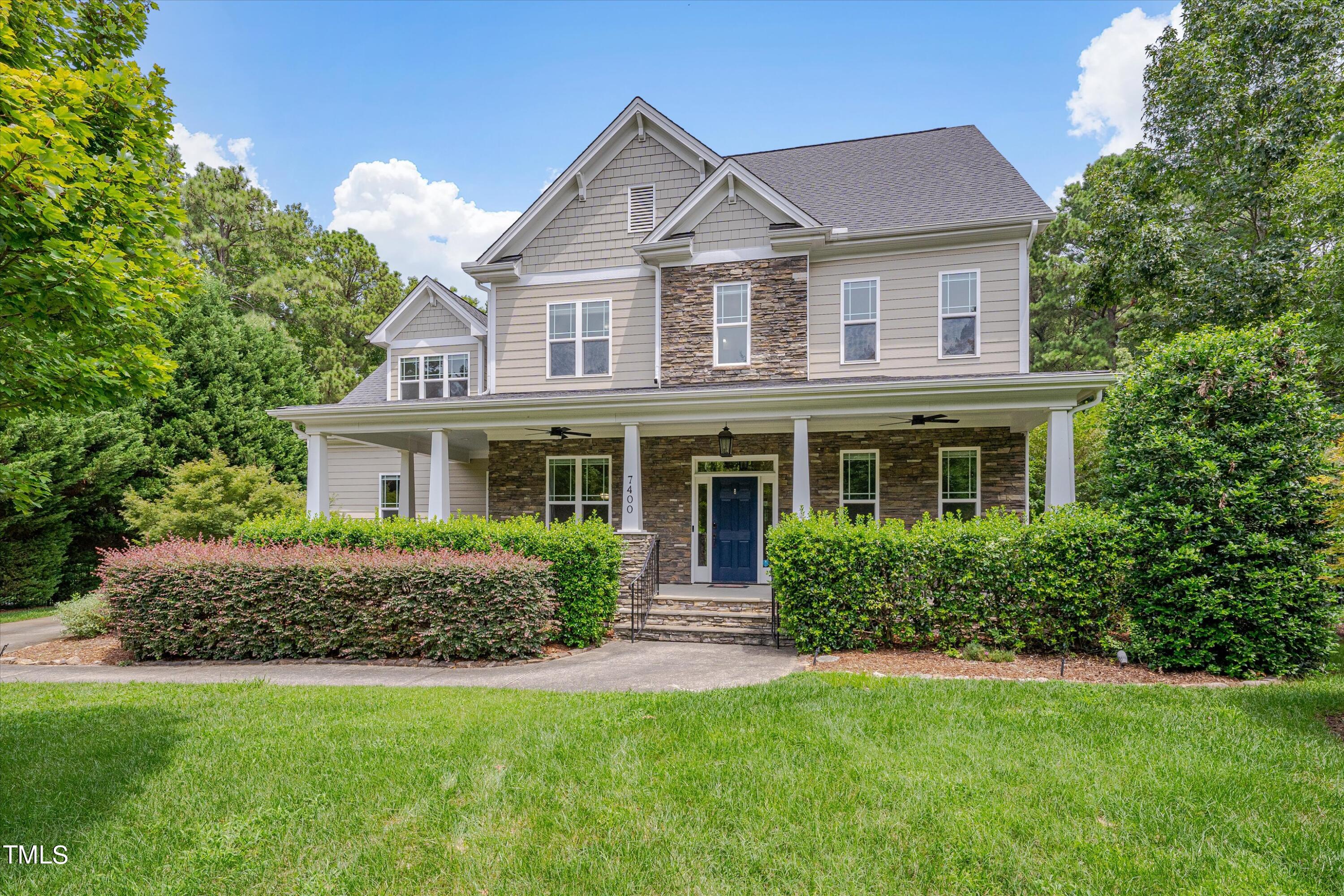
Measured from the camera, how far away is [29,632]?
11766 mm

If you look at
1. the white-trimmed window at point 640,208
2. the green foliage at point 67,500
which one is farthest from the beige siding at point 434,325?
the green foliage at point 67,500

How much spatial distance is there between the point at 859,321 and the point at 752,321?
190 centimetres

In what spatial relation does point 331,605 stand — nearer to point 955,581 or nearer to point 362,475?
point 955,581

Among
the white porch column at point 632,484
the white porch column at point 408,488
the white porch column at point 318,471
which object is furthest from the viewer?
the white porch column at point 408,488

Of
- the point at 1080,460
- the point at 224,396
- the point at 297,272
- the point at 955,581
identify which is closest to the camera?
the point at 955,581

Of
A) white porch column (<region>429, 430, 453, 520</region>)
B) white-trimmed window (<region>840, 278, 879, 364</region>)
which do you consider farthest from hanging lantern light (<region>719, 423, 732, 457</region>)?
white porch column (<region>429, 430, 453, 520</region>)

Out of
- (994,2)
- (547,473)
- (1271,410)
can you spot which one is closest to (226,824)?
(1271,410)

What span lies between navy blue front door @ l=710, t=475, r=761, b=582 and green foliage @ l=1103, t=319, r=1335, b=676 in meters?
6.58

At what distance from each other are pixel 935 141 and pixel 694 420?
8.98m

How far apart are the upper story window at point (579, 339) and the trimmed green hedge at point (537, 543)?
3866 mm

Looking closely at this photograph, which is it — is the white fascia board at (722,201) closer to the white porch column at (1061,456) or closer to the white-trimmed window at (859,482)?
the white-trimmed window at (859,482)

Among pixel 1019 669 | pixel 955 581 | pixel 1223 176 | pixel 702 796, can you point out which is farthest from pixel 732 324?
pixel 1223 176

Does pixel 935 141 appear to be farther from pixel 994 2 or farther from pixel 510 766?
pixel 510 766

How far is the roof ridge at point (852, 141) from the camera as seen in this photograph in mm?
14734
